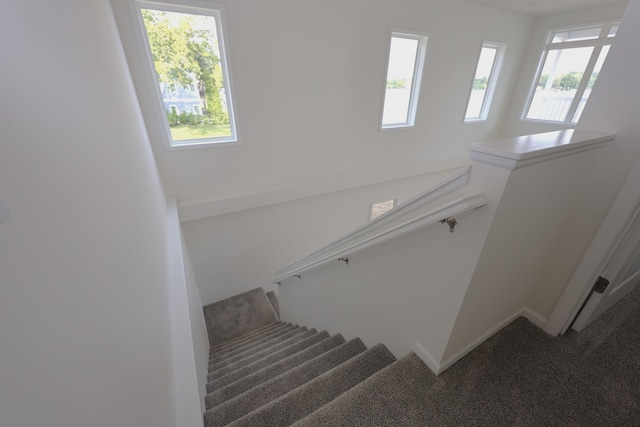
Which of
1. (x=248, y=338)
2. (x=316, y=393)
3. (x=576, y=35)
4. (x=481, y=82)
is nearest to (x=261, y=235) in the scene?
(x=248, y=338)

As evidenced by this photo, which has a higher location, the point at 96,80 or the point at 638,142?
the point at 96,80

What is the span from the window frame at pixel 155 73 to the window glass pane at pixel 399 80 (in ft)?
7.74

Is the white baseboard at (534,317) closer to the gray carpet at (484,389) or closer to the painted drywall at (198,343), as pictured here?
the gray carpet at (484,389)

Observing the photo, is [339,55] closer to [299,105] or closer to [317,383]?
[299,105]

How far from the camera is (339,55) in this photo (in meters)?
3.38

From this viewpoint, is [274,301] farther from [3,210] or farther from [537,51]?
[537,51]

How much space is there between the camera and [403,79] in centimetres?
410

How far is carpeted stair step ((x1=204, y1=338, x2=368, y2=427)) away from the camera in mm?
1378

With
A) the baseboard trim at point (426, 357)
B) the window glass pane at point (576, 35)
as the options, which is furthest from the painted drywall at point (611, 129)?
the window glass pane at point (576, 35)

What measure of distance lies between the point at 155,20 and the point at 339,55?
2079 millimetres

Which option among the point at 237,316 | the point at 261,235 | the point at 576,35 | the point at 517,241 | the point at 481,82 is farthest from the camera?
the point at 481,82

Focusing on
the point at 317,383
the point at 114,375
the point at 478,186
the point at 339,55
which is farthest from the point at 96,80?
the point at 339,55

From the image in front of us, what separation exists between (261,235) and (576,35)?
6664 mm

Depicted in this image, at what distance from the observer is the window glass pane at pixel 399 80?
12.7 feet
